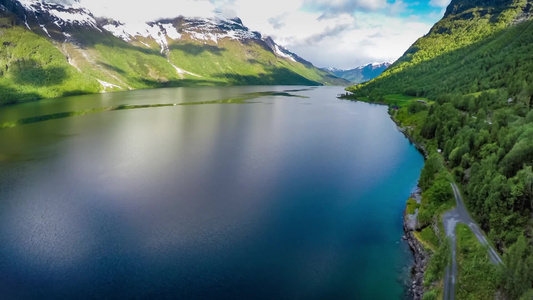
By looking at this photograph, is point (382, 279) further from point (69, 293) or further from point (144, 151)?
point (144, 151)

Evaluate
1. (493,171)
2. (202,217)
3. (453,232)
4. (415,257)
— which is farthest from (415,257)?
(202,217)

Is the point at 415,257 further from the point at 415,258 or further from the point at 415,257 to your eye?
the point at 415,258

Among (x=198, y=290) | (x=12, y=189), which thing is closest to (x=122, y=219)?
(x=198, y=290)

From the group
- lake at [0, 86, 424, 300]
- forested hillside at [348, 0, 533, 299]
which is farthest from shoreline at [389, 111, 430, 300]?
forested hillside at [348, 0, 533, 299]

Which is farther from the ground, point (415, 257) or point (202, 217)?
point (415, 257)

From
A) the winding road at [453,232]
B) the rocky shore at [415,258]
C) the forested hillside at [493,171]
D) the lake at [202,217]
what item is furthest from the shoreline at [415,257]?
the winding road at [453,232]

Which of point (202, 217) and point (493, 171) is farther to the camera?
point (202, 217)
